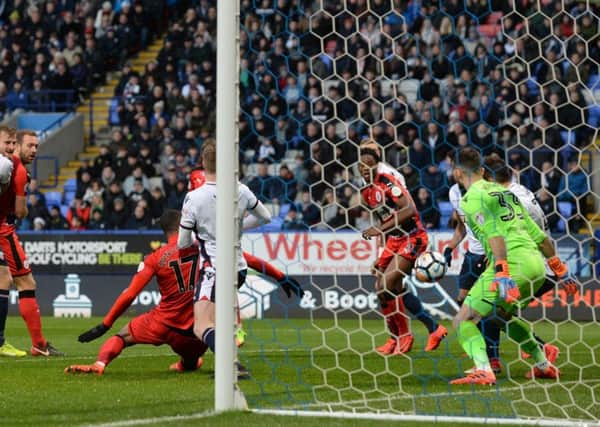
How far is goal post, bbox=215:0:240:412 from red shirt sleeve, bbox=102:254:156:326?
2.33m

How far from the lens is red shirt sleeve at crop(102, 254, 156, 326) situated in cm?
938

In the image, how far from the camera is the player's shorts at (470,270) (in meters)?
11.6

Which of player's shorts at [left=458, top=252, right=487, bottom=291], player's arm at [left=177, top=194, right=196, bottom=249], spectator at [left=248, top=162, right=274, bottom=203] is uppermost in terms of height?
spectator at [left=248, top=162, right=274, bottom=203]

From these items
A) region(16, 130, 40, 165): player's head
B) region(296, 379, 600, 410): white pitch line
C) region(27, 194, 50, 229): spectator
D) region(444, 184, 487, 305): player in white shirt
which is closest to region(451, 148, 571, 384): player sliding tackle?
region(296, 379, 600, 410): white pitch line

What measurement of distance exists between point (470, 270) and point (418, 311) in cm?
63

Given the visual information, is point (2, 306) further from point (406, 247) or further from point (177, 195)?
point (177, 195)

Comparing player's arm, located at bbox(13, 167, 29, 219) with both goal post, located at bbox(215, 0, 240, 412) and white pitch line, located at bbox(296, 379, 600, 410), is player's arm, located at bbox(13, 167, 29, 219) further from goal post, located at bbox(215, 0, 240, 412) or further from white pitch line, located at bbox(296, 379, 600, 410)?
white pitch line, located at bbox(296, 379, 600, 410)

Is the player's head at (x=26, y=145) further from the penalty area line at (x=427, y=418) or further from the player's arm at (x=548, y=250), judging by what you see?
the penalty area line at (x=427, y=418)

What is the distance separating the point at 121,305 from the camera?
9.40 metres

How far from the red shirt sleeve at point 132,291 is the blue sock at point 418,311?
120 inches

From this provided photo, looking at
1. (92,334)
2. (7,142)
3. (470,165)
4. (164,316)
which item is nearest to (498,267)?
(470,165)

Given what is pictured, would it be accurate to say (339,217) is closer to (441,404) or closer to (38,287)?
(38,287)

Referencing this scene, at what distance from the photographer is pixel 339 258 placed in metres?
18.6

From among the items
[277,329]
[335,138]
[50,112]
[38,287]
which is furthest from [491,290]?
[50,112]
